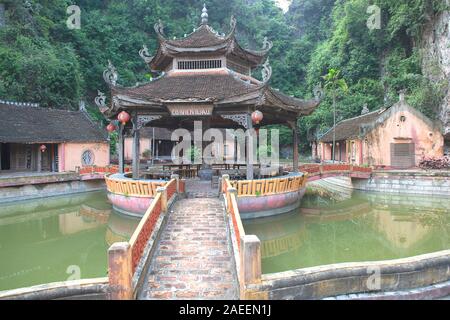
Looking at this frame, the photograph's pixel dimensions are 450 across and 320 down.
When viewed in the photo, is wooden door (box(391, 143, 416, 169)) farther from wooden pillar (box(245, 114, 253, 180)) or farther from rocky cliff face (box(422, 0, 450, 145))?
wooden pillar (box(245, 114, 253, 180))

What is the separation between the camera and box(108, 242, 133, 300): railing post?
511cm

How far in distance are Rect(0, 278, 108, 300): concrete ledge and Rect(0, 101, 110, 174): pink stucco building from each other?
19.2 metres

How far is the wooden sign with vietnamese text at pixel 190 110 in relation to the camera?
12961 mm

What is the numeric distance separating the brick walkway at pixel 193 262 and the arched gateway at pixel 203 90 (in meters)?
4.62

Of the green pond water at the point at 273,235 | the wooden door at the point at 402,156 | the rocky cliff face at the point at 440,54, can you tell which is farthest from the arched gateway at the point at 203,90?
the rocky cliff face at the point at 440,54

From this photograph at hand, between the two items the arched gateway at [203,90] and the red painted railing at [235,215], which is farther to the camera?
the arched gateway at [203,90]

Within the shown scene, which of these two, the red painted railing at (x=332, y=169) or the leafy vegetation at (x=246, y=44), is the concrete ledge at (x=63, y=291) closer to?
the red painted railing at (x=332, y=169)

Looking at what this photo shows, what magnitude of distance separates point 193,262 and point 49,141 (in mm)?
19512

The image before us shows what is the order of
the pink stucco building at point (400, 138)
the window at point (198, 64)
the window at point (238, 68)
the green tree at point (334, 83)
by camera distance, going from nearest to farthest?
the window at point (198, 64) < the window at point (238, 68) < the pink stucco building at point (400, 138) < the green tree at point (334, 83)

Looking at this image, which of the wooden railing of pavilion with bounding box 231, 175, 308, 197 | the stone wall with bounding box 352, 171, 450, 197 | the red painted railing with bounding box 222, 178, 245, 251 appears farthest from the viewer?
the stone wall with bounding box 352, 171, 450, 197

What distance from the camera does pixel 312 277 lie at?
532 centimetres

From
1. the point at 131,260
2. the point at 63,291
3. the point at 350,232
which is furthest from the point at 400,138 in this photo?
the point at 63,291

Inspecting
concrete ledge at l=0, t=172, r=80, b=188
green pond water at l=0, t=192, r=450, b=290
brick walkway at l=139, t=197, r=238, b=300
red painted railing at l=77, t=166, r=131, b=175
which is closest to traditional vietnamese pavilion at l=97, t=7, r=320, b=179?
green pond water at l=0, t=192, r=450, b=290

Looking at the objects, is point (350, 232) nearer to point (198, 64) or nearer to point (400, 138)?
point (198, 64)
